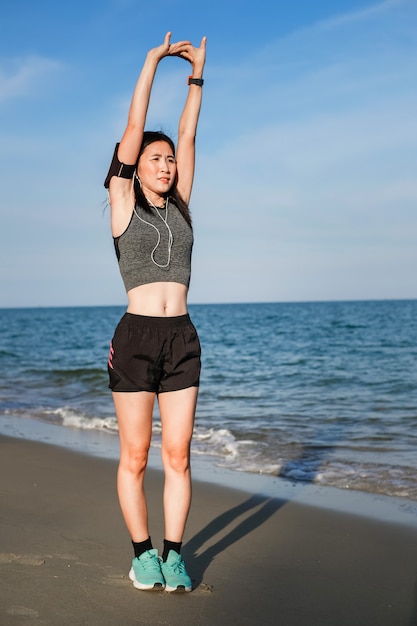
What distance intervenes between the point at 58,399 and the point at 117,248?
29.8ft

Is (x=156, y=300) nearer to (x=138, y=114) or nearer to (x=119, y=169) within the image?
(x=119, y=169)

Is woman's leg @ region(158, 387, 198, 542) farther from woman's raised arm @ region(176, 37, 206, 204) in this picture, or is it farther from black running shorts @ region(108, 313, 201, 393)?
woman's raised arm @ region(176, 37, 206, 204)

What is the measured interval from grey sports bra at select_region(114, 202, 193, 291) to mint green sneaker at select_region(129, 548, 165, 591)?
1302 mm

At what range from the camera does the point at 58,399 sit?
39.0 ft

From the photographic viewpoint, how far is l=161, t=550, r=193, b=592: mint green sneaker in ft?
10.5

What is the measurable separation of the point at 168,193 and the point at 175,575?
74.0 inches

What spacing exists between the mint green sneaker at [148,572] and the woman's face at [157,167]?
178 cm

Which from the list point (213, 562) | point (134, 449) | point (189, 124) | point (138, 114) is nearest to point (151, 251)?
point (138, 114)

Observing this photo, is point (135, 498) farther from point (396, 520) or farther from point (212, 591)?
point (396, 520)

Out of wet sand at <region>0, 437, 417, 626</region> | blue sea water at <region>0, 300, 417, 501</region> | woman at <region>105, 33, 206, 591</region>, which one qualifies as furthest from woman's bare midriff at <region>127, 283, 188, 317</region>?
blue sea water at <region>0, 300, 417, 501</region>

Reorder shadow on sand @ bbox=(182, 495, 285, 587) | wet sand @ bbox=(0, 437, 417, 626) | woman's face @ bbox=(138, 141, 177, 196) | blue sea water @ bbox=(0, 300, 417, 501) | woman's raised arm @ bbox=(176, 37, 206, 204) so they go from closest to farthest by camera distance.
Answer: wet sand @ bbox=(0, 437, 417, 626), woman's face @ bbox=(138, 141, 177, 196), woman's raised arm @ bbox=(176, 37, 206, 204), shadow on sand @ bbox=(182, 495, 285, 587), blue sea water @ bbox=(0, 300, 417, 501)

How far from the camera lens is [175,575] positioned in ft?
10.6

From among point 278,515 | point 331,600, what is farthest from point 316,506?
point 331,600

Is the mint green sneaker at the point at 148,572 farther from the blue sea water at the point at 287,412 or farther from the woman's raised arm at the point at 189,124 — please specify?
the blue sea water at the point at 287,412
